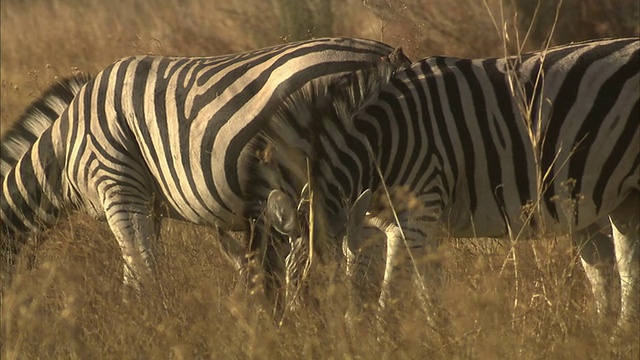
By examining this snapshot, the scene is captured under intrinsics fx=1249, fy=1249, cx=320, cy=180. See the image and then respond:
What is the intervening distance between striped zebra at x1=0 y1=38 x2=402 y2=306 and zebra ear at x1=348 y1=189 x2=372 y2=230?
2.13ft

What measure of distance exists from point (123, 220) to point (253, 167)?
1.19 m

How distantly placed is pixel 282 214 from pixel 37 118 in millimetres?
2456

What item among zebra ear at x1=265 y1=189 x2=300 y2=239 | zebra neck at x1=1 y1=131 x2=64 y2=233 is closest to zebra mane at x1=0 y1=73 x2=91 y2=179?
zebra neck at x1=1 y1=131 x2=64 y2=233

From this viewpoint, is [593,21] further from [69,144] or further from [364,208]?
[364,208]

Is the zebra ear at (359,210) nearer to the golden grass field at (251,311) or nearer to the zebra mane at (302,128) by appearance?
the zebra mane at (302,128)

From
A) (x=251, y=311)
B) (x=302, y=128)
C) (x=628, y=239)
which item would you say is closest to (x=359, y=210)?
(x=302, y=128)

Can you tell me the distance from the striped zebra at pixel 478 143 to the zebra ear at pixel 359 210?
0.23 meters

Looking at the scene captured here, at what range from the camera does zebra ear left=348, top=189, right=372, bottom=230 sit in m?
4.50

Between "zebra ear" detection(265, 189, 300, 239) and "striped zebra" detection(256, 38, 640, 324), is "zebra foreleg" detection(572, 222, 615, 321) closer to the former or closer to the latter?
"striped zebra" detection(256, 38, 640, 324)

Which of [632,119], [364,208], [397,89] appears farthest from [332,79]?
[632,119]

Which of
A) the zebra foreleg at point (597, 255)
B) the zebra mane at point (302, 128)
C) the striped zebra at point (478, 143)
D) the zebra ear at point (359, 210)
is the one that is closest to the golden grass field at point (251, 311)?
the zebra foreleg at point (597, 255)

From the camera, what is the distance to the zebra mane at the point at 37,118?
6340 millimetres

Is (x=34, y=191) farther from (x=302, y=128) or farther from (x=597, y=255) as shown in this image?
(x=597, y=255)

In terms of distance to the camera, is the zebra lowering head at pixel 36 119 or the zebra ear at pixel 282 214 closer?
the zebra ear at pixel 282 214
